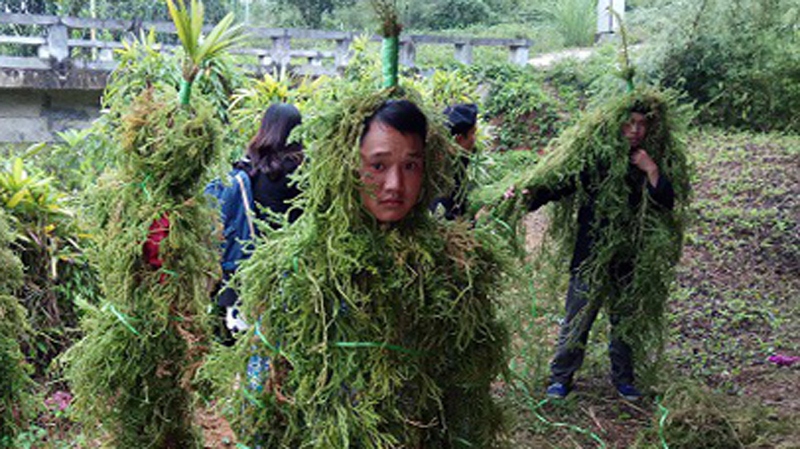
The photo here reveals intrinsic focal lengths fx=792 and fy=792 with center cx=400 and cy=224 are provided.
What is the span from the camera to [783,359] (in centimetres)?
595

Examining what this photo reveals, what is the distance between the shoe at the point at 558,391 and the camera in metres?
5.20

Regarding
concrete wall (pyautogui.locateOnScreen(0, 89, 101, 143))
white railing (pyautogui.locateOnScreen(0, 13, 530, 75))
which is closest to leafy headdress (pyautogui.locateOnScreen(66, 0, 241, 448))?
white railing (pyautogui.locateOnScreen(0, 13, 530, 75))

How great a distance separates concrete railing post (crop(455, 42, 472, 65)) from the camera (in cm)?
1705

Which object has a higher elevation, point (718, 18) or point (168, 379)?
point (718, 18)

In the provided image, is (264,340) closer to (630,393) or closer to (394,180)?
(394,180)

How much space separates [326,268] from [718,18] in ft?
42.3

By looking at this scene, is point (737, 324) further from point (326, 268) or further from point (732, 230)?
point (326, 268)

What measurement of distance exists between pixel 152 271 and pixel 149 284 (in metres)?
0.06

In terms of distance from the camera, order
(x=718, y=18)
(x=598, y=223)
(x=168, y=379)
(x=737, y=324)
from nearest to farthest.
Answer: (x=168, y=379), (x=598, y=223), (x=737, y=324), (x=718, y=18)

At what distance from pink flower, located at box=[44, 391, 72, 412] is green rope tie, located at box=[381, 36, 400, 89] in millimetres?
3381

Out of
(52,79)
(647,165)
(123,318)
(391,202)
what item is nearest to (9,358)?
(123,318)

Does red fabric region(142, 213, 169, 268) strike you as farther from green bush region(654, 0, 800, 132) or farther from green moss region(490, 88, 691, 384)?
green bush region(654, 0, 800, 132)

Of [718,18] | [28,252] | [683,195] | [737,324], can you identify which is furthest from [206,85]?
[718,18]

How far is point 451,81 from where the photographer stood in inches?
310
